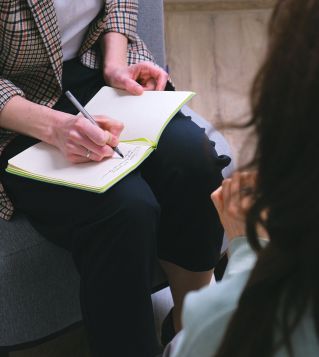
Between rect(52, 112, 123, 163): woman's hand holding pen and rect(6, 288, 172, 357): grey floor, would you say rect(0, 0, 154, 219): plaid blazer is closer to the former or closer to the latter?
rect(52, 112, 123, 163): woman's hand holding pen

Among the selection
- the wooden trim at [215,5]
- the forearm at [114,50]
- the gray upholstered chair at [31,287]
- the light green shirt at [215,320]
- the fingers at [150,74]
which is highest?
the light green shirt at [215,320]

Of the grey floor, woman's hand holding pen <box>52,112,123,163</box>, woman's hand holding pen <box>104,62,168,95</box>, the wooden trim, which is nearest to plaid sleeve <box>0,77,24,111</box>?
woman's hand holding pen <box>52,112,123,163</box>

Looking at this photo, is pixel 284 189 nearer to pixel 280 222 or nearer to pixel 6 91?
pixel 280 222

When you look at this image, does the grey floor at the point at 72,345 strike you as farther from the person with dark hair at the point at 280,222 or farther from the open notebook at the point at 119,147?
the person with dark hair at the point at 280,222

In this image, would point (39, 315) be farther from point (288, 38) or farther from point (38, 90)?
point (288, 38)

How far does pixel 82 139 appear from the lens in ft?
3.05

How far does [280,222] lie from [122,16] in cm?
87

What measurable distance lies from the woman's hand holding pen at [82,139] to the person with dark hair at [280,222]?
0.44m

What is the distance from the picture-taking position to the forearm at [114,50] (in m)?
1.18

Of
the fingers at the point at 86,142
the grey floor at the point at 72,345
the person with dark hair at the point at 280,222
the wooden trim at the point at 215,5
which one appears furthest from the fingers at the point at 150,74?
the wooden trim at the point at 215,5

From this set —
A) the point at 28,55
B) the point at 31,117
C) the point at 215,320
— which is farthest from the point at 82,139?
the point at 215,320

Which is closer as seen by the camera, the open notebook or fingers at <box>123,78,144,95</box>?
the open notebook

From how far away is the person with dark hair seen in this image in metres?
0.46

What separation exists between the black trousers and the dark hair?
1.33ft
